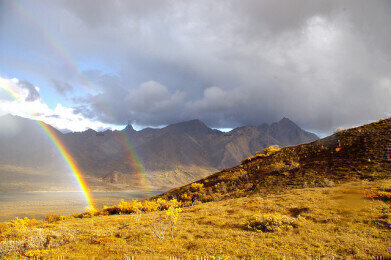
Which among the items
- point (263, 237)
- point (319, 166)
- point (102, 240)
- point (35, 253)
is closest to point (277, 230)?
point (263, 237)

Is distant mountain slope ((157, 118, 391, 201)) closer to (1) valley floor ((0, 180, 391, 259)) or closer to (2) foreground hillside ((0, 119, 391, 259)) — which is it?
(2) foreground hillside ((0, 119, 391, 259))

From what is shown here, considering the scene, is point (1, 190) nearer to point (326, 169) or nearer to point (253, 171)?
point (253, 171)

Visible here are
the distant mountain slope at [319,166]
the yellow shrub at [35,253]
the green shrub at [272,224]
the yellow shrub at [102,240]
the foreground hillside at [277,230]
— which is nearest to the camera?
the foreground hillside at [277,230]

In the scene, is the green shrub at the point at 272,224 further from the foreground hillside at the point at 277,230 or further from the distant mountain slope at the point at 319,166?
the distant mountain slope at the point at 319,166

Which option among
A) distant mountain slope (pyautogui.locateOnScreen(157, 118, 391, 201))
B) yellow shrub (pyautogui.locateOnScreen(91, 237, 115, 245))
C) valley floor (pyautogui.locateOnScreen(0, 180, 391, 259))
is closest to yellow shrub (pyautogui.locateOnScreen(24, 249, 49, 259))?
valley floor (pyautogui.locateOnScreen(0, 180, 391, 259))

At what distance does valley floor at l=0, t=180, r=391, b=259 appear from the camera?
873 centimetres

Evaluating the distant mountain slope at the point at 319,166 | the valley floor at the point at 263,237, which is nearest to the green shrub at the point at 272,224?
the valley floor at the point at 263,237

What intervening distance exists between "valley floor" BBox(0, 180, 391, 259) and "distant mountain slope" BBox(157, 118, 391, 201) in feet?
17.4

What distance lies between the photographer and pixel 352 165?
21.7m

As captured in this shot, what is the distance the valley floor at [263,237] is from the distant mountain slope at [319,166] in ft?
17.4

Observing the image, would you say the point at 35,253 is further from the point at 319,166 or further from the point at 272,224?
the point at 319,166

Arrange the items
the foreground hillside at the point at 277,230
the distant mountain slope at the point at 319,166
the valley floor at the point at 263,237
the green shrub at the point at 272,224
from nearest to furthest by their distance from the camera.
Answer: the valley floor at the point at 263,237 < the foreground hillside at the point at 277,230 < the green shrub at the point at 272,224 < the distant mountain slope at the point at 319,166

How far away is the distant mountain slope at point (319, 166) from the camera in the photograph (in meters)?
20.6

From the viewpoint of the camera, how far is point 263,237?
34.4 feet
